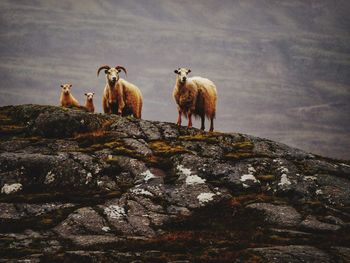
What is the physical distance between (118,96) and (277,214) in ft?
49.3

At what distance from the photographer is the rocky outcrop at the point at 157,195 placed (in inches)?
642

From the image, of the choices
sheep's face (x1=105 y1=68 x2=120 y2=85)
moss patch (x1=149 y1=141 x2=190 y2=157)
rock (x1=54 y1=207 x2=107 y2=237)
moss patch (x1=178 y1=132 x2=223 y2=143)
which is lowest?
rock (x1=54 y1=207 x2=107 y2=237)

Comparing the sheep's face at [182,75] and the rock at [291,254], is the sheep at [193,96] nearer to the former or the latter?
the sheep's face at [182,75]

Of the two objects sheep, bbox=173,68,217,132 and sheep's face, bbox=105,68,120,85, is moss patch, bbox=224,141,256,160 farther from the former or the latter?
sheep's face, bbox=105,68,120,85

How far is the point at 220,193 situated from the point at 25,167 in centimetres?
811

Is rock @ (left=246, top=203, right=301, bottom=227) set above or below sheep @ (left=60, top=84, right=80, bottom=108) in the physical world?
below

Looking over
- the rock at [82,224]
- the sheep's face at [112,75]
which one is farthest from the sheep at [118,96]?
the rock at [82,224]

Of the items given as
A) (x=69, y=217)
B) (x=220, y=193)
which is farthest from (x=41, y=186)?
(x=220, y=193)

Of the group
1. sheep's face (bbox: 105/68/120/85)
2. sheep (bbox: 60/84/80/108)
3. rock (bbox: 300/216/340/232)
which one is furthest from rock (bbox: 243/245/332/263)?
sheep (bbox: 60/84/80/108)

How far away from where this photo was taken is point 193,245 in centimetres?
1678

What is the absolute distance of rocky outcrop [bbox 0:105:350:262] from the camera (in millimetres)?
16312

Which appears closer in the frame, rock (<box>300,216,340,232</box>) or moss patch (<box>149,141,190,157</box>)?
rock (<box>300,216,340,232</box>)

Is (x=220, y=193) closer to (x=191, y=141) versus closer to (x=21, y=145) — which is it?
(x=191, y=141)

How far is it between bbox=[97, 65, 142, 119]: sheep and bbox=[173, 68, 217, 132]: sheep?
11.7 feet
